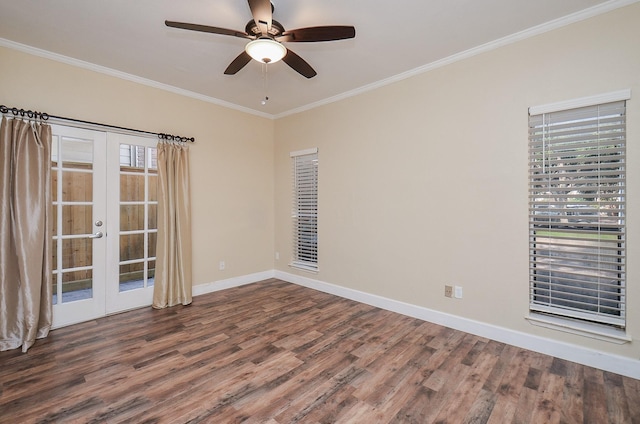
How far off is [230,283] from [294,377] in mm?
2697

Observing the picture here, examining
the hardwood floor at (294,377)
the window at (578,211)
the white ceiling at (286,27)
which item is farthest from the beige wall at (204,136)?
the window at (578,211)

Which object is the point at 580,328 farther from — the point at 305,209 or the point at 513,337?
the point at 305,209

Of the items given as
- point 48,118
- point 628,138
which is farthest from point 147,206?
point 628,138

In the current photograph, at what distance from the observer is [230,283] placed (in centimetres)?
469

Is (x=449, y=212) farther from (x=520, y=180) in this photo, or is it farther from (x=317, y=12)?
(x=317, y=12)

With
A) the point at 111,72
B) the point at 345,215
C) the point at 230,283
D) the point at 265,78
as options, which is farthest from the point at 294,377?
the point at 111,72

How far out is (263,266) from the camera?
5.21 metres

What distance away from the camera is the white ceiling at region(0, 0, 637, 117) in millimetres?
2355

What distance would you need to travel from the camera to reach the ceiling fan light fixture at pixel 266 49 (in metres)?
2.15

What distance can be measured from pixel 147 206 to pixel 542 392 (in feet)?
14.8

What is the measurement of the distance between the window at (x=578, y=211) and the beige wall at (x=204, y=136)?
391 cm

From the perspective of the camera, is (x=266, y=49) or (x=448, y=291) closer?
(x=266, y=49)

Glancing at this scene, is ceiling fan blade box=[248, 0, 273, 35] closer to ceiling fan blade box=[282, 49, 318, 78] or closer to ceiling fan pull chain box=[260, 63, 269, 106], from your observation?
ceiling fan blade box=[282, 49, 318, 78]

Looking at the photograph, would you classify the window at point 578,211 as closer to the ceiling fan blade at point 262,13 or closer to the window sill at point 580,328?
the window sill at point 580,328
